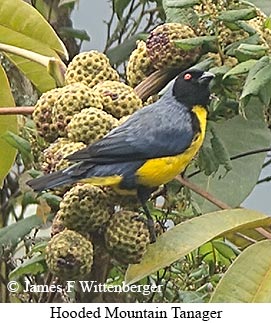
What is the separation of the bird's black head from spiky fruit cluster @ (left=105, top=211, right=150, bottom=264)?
12 cm

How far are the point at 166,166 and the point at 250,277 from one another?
0.11 m

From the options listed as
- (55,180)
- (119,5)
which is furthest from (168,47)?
(119,5)

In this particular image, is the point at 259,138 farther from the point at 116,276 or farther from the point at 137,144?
the point at 116,276

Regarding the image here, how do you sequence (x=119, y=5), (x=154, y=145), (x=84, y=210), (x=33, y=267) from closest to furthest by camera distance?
(x=84, y=210) < (x=154, y=145) < (x=33, y=267) < (x=119, y=5)

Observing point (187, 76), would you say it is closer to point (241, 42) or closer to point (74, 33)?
point (241, 42)

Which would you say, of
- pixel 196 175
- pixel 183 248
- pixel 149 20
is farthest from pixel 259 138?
pixel 149 20

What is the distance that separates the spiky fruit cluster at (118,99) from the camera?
1.90 feet

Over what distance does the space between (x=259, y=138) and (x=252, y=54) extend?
151mm

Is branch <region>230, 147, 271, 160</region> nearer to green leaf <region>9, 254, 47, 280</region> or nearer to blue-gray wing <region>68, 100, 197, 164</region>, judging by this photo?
blue-gray wing <region>68, 100, 197, 164</region>

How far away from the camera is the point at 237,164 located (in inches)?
28.4

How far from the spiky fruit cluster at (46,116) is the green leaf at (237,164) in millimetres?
161

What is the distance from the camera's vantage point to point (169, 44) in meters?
0.62

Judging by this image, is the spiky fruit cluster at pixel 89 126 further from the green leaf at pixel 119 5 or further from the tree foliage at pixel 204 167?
the green leaf at pixel 119 5

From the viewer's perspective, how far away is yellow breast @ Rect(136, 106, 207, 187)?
63cm
